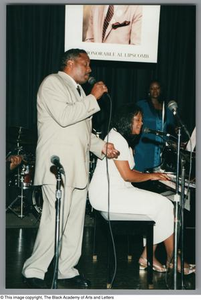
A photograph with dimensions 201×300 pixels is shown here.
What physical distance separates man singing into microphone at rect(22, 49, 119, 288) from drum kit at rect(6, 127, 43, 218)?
229 centimetres

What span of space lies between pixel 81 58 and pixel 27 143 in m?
2.44

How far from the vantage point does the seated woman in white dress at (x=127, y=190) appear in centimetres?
380

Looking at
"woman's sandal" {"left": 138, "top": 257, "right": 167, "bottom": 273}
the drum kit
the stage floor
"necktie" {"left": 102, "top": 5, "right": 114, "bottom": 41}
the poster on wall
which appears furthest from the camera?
"necktie" {"left": 102, "top": 5, "right": 114, "bottom": 41}

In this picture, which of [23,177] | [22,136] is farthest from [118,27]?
[23,177]

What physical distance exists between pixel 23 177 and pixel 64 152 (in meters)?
2.90

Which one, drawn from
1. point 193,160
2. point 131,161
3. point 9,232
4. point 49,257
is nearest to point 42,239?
point 49,257

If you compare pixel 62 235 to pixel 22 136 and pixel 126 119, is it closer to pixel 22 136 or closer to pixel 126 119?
pixel 126 119

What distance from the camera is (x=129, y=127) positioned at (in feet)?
12.9

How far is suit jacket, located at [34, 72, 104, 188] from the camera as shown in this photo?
348 centimetres

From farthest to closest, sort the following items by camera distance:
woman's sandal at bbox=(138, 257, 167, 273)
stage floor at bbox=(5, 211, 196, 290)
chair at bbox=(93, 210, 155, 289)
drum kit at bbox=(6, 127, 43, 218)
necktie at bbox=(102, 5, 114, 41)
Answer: necktie at bbox=(102, 5, 114, 41), drum kit at bbox=(6, 127, 43, 218), woman's sandal at bbox=(138, 257, 167, 273), stage floor at bbox=(5, 211, 196, 290), chair at bbox=(93, 210, 155, 289)

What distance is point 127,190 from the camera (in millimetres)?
3893

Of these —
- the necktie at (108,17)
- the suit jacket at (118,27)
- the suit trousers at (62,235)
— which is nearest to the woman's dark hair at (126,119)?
the suit trousers at (62,235)

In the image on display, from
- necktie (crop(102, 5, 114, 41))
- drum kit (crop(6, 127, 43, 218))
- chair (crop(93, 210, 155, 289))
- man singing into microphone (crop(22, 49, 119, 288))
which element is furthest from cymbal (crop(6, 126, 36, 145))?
chair (crop(93, 210, 155, 289))

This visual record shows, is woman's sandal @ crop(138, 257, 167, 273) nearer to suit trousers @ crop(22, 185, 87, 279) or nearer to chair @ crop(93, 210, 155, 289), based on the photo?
chair @ crop(93, 210, 155, 289)
